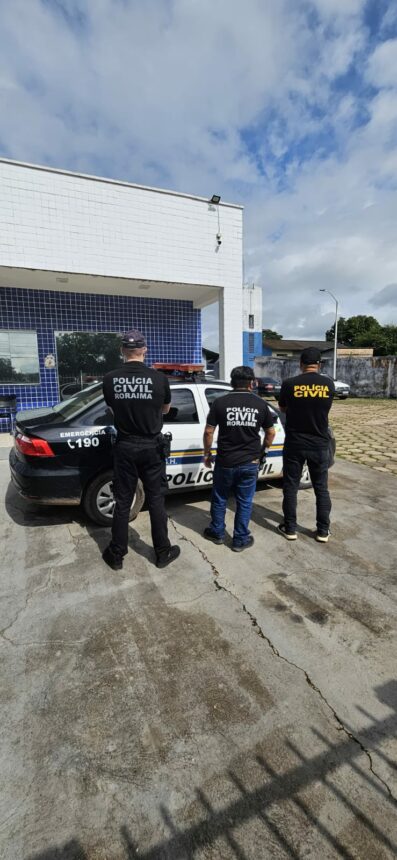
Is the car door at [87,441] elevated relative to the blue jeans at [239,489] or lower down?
elevated

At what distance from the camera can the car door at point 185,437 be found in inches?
176

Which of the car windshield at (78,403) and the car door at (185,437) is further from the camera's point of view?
the car door at (185,437)

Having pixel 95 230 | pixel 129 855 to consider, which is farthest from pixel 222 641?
pixel 95 230

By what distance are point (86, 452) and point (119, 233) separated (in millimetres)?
6219

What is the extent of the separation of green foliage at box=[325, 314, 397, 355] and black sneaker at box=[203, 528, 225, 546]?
54.0 metres

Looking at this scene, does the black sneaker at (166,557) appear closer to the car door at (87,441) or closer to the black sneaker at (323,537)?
the car door at (87,441)

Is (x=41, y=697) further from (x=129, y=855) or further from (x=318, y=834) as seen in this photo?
(x=318, y=834)

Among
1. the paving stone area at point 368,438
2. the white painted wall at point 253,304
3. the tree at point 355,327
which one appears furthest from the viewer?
the tree at point 355,327

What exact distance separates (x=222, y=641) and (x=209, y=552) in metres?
1.22

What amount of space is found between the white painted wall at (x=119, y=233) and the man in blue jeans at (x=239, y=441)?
600cm

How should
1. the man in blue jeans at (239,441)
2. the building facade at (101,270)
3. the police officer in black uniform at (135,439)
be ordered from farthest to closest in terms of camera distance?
the building facade at (101,270) < the man in blue jeans at (239,441) < the police officer in black uniform at (135,439)

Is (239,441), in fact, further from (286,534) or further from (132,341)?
(132,341)

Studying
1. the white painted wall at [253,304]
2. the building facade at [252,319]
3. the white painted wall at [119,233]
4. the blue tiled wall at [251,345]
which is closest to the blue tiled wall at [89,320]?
the white painted wall at [119,233]

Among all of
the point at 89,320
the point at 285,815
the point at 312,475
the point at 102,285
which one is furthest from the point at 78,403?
the point at 89,320
